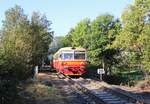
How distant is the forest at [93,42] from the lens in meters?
22.5

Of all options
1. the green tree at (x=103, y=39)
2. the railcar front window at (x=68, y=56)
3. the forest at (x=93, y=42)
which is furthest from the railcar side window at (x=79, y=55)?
the green tree at (x=103, y=39)

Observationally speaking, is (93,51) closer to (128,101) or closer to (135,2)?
(135,2)

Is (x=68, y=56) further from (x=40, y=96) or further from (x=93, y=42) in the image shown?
(x=93, y=42)

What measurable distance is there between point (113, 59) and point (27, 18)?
14.9 metres

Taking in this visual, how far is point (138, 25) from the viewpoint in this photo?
116 ft

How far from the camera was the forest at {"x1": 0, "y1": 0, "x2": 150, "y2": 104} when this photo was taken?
22.5 metres

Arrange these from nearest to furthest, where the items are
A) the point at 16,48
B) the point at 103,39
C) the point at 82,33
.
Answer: the point at 16,48 < the point at 103,39 < the point at 82,33

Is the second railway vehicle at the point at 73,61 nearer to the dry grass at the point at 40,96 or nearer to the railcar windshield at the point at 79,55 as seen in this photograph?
the railcar windshield at the point at 79,55

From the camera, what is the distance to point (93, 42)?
183ft

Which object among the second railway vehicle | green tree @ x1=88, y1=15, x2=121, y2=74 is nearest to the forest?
green tree @ x1=88, y1=15, x2=121, y2=74

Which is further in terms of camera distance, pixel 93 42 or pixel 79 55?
pixel 93 42

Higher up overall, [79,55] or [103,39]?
[103,39]

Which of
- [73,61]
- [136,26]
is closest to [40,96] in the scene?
[73,61]

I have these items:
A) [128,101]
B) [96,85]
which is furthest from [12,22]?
[128,101]
